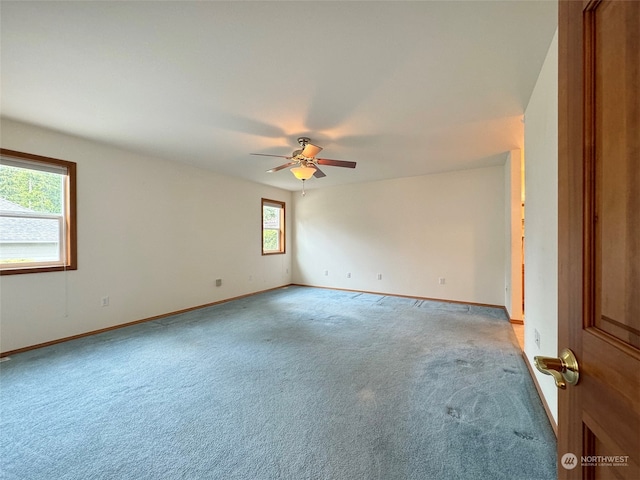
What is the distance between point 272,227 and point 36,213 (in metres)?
4.13

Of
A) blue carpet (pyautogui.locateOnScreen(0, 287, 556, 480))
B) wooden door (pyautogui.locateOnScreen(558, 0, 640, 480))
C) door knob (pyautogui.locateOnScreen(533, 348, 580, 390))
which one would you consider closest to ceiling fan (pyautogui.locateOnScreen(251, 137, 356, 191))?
blue carpet (pyautogui.locateOnScreen(0, 287, 556, 480))

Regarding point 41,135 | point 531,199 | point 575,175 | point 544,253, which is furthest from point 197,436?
point 41,135

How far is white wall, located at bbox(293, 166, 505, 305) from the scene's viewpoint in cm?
474

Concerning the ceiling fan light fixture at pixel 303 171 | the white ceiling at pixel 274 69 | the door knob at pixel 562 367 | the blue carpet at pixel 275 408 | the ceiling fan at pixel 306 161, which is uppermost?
the white ceiling at pixel 274 69

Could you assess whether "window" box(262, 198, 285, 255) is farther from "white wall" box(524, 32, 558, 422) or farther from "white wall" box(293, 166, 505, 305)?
"white wall" box(524, 32, 558, 422)

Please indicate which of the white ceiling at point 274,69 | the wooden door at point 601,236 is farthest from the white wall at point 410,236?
the wooden door at point 601,236

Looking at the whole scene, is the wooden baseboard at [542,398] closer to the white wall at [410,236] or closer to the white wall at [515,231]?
the white wall at [515,231]

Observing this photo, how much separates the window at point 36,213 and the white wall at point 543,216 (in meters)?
4.72

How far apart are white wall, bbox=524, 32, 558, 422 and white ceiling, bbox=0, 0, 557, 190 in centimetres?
22

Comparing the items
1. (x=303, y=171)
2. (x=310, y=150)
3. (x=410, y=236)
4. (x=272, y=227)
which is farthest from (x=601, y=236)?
(x=272, y=227)

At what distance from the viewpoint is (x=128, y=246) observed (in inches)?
150

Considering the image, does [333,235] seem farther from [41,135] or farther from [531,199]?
[41,135]

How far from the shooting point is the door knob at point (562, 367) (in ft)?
2.07

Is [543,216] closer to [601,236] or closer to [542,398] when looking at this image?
[542,398]
